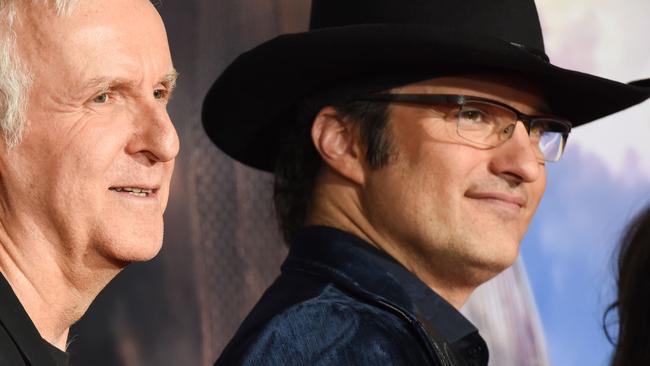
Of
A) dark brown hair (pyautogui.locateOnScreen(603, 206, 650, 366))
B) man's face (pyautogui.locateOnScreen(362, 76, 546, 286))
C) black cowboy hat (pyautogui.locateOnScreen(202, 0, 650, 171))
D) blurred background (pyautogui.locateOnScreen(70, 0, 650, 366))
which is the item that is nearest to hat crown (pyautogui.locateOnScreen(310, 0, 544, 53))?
black cowboy hat (pyautogui.locateOnScreen(202, 0, 650, 171))

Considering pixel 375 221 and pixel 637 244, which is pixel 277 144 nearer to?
pixel 375 221

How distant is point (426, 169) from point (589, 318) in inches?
49.7

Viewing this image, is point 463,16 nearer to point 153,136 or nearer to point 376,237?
point 376,237

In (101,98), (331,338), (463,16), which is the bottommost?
(331,338)

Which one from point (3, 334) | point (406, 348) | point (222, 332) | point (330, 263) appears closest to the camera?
point (3, 334)

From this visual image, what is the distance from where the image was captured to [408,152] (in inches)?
100.0

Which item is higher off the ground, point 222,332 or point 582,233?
point 582,233

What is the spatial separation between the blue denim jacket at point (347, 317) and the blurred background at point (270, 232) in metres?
0.53

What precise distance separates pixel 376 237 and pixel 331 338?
355 mm

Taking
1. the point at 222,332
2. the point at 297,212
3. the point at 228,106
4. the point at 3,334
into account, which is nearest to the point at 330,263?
the point at 297,212

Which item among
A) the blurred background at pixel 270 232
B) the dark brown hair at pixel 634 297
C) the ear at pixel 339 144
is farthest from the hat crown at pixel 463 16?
the blurred background at pixel 270 232

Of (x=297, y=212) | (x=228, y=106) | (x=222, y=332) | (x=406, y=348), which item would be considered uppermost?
(x=228, y=106)

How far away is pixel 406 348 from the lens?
2266 mm

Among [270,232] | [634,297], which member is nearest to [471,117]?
[634,297]
